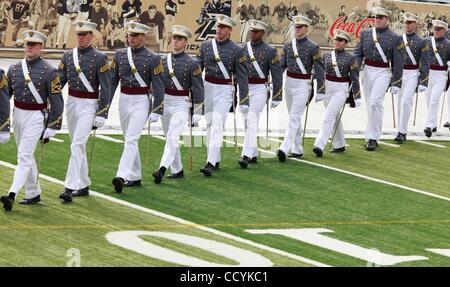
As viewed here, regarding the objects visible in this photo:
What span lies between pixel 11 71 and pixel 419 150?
982 centimetres

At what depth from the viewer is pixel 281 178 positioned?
864 inches

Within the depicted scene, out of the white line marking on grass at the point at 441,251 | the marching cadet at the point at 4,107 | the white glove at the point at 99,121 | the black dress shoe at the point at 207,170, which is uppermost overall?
the marching cadet at the point at 4,107

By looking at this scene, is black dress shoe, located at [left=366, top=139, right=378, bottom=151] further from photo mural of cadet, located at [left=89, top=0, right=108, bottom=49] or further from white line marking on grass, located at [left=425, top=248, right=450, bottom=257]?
photo mural of cadet, located at [left=89, top=0, right=108, bottom=49]

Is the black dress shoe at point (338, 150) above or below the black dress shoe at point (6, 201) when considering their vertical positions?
below

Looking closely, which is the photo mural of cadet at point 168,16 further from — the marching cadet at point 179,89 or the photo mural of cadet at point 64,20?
the marching cadet at point 179,89

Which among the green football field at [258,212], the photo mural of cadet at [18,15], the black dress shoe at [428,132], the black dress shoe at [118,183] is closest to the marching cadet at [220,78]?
the green football field at [258,212]

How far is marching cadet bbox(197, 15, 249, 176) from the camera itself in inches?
866

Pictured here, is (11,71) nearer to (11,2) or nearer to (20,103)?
(20,103)

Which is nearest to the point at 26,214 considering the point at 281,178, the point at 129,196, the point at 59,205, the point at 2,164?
the point at 59,205

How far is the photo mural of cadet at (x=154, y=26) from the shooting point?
38.4m

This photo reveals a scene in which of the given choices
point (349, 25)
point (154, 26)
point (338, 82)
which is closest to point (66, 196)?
point (338, 82)

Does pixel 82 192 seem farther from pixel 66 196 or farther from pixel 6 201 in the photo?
pixel 6 201

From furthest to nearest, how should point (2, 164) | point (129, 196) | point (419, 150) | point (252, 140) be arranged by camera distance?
1. point (419, 150)
2. point (252, 140)
3. point (2, 164)
4. point (129, 196)

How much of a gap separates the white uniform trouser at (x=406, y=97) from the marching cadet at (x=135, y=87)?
7680mm
